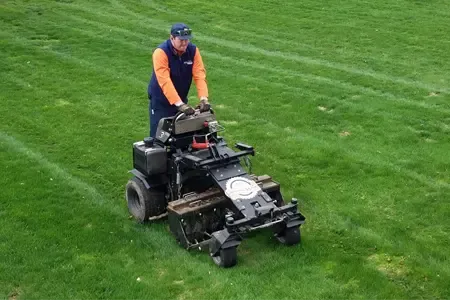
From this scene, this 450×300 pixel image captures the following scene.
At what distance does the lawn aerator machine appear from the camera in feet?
23.2

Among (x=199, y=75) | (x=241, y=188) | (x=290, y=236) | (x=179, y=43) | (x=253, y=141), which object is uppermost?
(x=179, y=43)

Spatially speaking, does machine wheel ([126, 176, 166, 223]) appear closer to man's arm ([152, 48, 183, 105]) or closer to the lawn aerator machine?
the lawn aerator machine

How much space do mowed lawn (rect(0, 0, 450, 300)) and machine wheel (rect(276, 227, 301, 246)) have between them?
0.11 meters

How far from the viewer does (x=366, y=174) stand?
9.53 meters

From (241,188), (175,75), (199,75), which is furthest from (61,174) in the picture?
(241,188)

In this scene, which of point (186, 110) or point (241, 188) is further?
point (186, 110)

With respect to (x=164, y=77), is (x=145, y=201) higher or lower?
lower

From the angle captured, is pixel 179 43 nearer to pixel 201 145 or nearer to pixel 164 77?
pixel 164 77

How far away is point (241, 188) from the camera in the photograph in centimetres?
729

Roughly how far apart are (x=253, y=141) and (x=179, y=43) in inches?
133

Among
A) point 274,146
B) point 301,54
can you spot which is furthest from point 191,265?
point 301,54

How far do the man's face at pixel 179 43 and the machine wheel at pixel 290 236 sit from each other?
2.47 meters

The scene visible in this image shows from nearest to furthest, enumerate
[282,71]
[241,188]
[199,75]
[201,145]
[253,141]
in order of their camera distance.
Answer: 1. [241,188]
2. [201,145]
3. [199,75]
4. [253,141]
5. [282,71]

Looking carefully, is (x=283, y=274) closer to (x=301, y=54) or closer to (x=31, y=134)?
(x=31, y=134)
